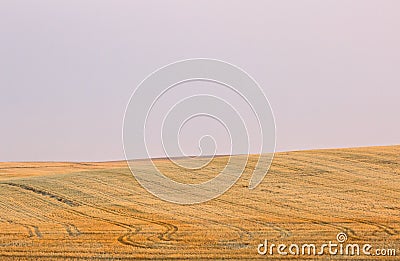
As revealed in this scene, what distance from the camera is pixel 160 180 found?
4047 centimetres

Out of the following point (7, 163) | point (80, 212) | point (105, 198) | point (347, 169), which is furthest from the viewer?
point (7, 163)

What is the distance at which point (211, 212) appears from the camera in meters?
31.5

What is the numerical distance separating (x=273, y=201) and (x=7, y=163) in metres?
54.3

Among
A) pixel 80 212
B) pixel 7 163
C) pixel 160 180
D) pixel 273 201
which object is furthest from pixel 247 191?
pixel 7 163

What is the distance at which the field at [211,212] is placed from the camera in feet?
75.4

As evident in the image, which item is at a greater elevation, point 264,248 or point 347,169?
point 347,169

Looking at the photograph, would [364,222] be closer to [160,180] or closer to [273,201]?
[273,201]

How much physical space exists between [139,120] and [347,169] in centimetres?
1667

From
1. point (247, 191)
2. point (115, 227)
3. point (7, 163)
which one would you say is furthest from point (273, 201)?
point (7, 163)

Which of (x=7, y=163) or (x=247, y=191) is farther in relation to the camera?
(x=7, y=163)

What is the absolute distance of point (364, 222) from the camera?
27312mm

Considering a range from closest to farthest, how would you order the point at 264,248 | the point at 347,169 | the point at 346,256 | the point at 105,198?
the point at 346,256
the point at 264,248
the point at 105,198
the point at 347,169

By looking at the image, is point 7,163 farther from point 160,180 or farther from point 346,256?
point 346,256

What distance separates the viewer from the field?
22984 millimetres
